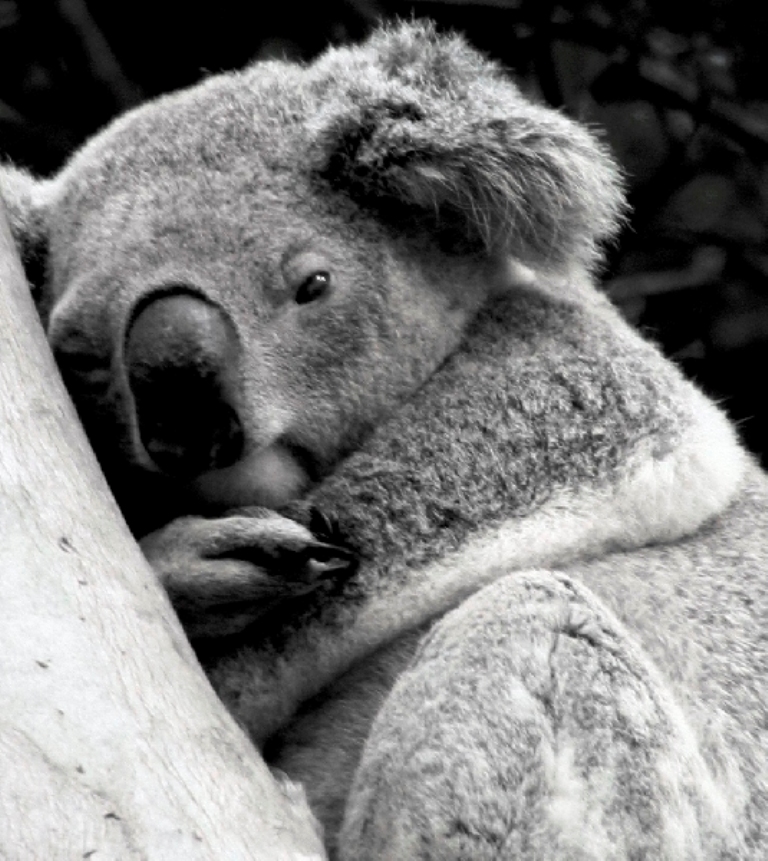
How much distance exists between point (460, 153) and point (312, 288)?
334 mm

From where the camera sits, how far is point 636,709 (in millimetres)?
2115

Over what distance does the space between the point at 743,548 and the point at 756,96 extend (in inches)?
83.5

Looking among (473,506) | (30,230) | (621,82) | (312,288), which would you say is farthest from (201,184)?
(621,82)

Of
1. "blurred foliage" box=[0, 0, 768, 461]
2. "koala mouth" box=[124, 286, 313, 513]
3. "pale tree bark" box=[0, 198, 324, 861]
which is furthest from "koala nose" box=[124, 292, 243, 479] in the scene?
"blurred foliage" box=[0, 0, 768, 461]

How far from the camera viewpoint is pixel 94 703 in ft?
5.98

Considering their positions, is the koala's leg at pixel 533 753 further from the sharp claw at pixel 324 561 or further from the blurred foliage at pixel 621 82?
the blurred foliage at pixel 621 82

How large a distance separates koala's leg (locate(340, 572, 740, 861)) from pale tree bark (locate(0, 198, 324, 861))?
0.17 meters

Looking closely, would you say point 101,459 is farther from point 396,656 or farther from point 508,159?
point 508,159

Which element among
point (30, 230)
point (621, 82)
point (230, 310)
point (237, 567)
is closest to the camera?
point (237, 567)

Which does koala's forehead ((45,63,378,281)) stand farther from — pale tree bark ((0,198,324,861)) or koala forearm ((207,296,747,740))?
pale tree bark ((0,198,324,861))

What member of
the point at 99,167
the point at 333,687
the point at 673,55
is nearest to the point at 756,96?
the point at 673,55

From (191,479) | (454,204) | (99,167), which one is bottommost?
(191,479)

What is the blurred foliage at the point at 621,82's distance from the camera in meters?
4.26

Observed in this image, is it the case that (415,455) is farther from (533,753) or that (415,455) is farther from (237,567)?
(533,753)
